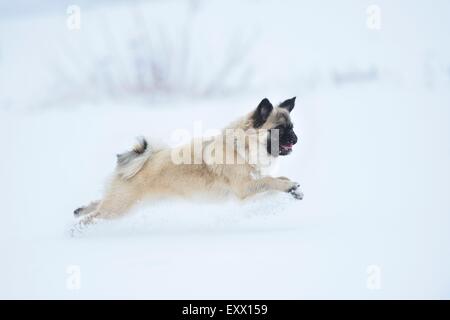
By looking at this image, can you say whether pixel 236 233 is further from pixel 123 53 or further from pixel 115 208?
pixel 123 53

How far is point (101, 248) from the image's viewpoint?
2.88 m

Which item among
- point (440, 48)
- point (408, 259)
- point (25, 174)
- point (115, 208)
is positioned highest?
point (440, 48)

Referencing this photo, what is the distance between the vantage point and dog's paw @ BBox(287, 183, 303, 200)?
2861 mm

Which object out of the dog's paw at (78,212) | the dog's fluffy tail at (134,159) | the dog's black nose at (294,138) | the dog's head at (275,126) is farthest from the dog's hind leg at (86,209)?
the dog's black nose at (294,138)

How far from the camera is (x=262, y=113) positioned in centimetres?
285

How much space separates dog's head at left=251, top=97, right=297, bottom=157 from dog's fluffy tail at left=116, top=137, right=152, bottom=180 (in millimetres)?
564

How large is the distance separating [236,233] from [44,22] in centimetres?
151

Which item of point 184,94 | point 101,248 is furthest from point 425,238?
point 101,248

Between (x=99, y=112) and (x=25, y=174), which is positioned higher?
(x=99, y=112)

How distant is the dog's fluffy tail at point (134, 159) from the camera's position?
2902mm

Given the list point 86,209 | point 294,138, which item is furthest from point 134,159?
point 294,138

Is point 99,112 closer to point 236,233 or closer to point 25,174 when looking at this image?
point 25,174

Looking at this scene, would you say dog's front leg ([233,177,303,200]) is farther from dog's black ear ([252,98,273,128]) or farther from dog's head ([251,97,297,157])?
dog's black ear ([252,98,273,128])
